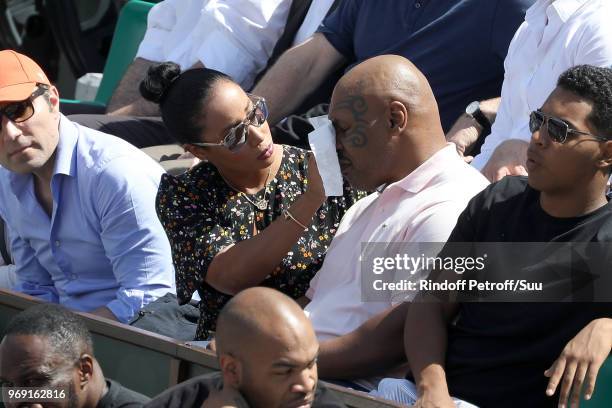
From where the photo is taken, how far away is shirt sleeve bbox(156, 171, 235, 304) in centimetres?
327

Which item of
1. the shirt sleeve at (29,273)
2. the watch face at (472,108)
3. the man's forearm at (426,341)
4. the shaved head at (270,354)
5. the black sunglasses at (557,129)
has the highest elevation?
the black sunglasses at (557,129)

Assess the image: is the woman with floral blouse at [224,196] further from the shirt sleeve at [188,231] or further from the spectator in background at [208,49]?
the spectator in background at [208,49]

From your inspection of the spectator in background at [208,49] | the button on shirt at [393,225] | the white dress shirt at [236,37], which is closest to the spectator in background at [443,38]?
the spectator in background at [208,49]

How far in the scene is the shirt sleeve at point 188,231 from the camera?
327 centimetres

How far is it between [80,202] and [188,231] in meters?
0.58

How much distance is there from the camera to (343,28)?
14.9 ft

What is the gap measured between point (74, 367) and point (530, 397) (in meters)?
1.04

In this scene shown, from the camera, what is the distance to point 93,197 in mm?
3705

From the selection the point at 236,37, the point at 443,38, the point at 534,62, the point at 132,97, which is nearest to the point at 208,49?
the point at 236,37

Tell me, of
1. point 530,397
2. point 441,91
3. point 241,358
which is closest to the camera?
point 241,358

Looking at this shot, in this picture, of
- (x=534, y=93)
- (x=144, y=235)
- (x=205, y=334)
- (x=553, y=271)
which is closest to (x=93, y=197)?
(x=144, y=235)

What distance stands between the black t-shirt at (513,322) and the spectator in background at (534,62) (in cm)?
67

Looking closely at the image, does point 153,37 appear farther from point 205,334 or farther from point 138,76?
point 205,334

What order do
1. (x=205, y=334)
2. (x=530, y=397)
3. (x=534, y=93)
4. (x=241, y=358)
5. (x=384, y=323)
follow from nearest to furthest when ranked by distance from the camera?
(x=241, y=358), (x=530, y=397), (x=384, y=323), (x=205, y=334), (x=534, y=93)
